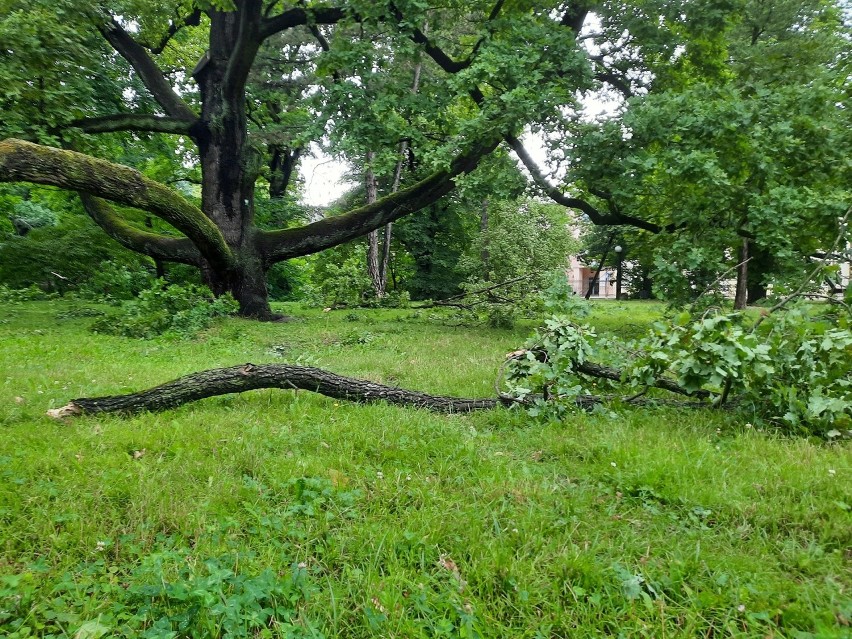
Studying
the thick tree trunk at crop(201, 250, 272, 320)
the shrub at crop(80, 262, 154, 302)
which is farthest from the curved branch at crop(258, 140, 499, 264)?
the shrub at crop(80, 262, 154, 302)

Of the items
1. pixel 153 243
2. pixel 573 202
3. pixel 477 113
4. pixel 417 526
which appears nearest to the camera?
pixel 417 526

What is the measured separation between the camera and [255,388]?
512cm

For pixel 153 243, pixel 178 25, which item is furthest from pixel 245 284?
pixel 178 25

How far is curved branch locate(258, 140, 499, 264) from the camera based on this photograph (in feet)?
42.5

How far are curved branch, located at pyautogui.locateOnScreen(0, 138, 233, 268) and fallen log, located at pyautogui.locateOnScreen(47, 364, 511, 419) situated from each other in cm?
357

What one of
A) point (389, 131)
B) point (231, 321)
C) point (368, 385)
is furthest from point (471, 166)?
point (368, 385)

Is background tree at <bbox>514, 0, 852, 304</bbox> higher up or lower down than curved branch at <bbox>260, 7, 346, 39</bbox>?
lower down

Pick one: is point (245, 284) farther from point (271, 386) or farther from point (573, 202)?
point (573, 202)

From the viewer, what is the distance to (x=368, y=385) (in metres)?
5.30

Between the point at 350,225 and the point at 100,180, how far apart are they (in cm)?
628

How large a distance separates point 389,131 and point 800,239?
27.1 ft

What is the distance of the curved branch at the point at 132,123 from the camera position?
1107 cm

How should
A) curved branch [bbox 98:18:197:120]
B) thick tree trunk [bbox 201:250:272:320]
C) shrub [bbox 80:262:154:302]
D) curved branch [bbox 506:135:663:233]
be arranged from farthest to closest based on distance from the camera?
shrub [bbox 80:262:154:302] < thick tree trunk [bbox 201:250:272:320] < curved branch [bbox 98:18:197:120] < curved branch [bbox 506:135:663:233]

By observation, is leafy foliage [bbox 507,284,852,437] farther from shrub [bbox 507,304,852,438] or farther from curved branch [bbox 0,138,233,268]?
curved branch [bbox 0,138,233,268]
